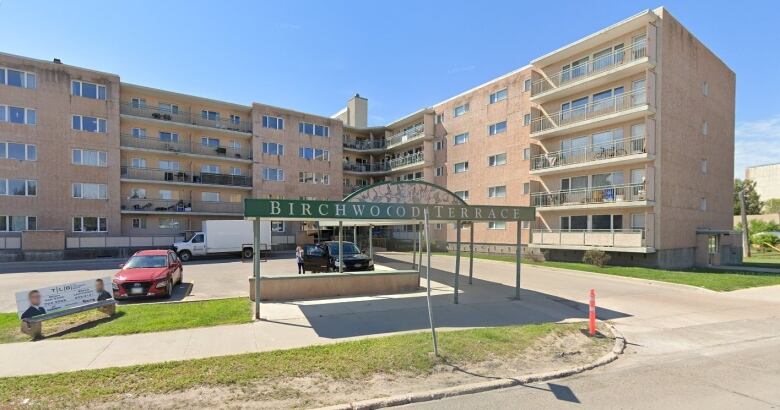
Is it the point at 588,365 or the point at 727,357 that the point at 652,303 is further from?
the point at 588,365

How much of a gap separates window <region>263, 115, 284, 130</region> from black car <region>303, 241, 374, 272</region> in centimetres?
2304

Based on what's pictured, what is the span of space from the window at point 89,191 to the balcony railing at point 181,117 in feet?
21.7

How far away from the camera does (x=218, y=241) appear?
29.2 meters

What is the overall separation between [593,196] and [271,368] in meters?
25.1

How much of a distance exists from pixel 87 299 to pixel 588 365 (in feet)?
36.9

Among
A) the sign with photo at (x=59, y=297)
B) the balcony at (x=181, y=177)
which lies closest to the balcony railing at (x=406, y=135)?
the balcony at (x=181, y=177)

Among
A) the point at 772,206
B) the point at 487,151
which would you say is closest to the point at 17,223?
the point at 487,151

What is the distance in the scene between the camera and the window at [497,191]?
33.9 metres

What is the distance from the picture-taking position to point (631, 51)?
24.4 meters

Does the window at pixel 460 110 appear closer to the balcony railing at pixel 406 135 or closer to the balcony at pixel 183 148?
the balcony railing at pixel 406 135

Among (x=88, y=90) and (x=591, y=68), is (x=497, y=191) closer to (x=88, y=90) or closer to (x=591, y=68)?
(x=591, y=68)

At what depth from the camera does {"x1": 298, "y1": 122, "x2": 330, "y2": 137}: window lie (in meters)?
41.6

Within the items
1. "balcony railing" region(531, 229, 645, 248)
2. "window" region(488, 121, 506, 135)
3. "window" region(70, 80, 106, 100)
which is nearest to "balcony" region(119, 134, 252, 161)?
"window" region(70, 80, 106, 100)

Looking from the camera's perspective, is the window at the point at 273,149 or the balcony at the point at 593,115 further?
the window at the point at 273,149
